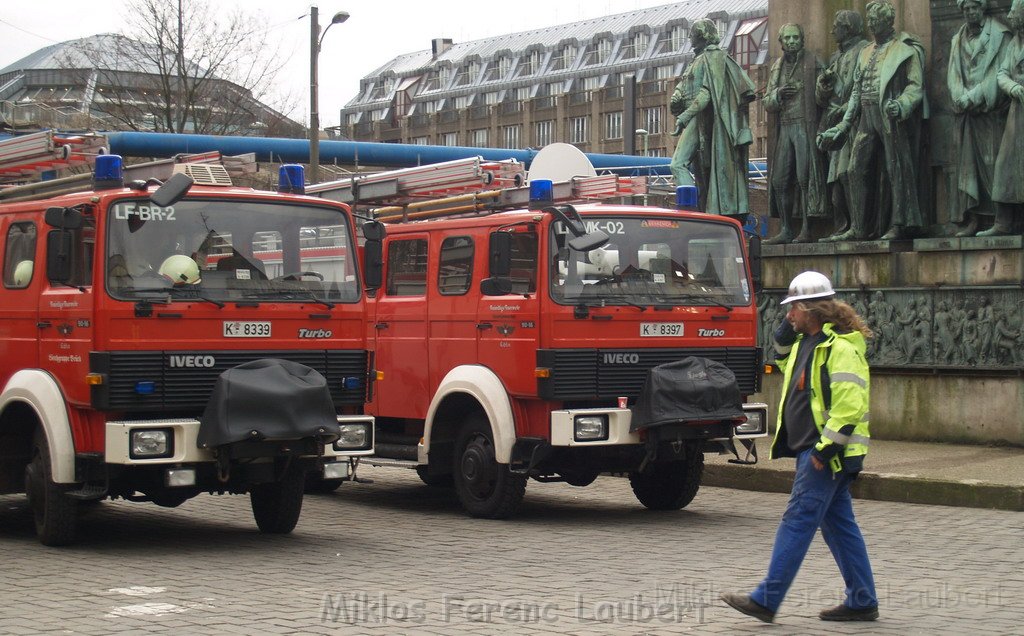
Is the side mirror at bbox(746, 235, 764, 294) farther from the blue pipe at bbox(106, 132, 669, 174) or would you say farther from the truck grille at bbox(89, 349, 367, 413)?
the blue pipe at bbox(106, 132, 669, 174)

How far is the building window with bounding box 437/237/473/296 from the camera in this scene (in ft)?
42.4

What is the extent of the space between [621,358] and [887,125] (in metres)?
6.75

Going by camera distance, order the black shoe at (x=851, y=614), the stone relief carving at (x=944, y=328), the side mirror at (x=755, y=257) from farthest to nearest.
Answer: the stone relief carving at (x=944, y=328)
the side mirror at (x=755, y=257)
the black shoe at (x=851, y=614)

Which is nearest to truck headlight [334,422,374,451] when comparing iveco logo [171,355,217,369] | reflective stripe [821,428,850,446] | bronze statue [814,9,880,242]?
iveco logo [171,355,217,369]

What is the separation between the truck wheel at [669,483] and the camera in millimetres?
12875

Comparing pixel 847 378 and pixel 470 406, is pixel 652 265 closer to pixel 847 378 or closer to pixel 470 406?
pixel 470 406

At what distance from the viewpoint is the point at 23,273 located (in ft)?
36.3

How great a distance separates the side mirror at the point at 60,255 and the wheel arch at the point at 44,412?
0.81 m

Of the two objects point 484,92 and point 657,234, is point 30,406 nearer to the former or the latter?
point 657,234

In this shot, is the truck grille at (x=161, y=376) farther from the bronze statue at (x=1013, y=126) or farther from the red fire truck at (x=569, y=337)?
the bronze statue at (x=1013, y=126)

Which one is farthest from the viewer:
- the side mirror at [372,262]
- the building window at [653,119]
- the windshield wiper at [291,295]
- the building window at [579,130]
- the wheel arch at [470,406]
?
the building window at [579,130]

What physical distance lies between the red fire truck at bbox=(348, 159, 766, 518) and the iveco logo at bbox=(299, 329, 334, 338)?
1.17 metres

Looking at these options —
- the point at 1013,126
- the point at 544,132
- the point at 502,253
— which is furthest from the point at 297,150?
the point at 544,132

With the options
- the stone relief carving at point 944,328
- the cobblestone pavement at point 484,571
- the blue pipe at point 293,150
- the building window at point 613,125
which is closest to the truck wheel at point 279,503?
the cobblestone pavement at point 484,571
